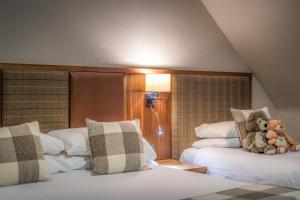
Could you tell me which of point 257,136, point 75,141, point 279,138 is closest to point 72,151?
point 75,141

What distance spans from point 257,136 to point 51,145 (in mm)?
1810

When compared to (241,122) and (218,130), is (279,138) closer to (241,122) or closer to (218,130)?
(241,122)

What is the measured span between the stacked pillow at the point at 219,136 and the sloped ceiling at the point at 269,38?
0.90 meters

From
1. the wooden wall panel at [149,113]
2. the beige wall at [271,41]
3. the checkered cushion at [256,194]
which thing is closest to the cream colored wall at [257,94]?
the beige wall at [271,41]

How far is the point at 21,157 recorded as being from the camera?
2459 mm

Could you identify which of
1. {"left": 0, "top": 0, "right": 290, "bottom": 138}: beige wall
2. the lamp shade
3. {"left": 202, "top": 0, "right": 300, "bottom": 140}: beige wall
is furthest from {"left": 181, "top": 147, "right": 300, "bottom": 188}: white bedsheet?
{"left": 202, "top": 0, "right": 300, "bottom": 140}: beige wall

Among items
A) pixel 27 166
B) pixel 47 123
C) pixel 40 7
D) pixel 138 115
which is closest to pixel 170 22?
pixel 138 115

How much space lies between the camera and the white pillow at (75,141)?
2.83 metres

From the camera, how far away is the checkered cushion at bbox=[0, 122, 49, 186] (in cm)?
239

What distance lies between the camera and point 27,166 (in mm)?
2445

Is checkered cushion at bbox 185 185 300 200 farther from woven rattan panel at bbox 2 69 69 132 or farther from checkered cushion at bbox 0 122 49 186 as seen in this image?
woven rattan panel at bbox 2 69 69 132

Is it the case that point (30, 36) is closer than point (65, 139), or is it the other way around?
point (65, 139)

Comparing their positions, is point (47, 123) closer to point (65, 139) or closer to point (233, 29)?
point (65, 139)

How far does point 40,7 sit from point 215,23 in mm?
1951
